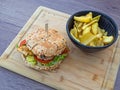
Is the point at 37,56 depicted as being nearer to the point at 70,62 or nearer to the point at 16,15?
the point at 70,62

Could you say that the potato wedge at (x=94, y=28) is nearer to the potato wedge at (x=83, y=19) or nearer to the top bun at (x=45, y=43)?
the potato wedge at (x=83, y=19)

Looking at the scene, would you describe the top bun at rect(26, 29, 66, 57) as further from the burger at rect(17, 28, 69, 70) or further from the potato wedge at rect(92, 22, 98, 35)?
the potato wedge at rect(92, 22, 98, 35)

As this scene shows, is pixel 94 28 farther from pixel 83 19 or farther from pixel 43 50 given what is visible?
pixel 43 50

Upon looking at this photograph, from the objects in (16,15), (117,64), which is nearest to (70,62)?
(117,64)

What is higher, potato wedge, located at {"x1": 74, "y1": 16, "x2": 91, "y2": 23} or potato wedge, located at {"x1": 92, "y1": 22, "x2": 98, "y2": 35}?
potato wedge, located at {"x1": 74, "y1": 16, "x2": 91, "y2": 23}

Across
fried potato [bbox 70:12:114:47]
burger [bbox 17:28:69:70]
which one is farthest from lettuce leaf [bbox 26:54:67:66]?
fried potato [bbox 70:12:114:47]

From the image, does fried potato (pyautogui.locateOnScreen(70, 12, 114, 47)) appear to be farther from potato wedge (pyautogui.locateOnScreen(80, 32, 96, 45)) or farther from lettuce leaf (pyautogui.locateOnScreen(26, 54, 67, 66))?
lettuce leaf (pyautogui.locateOnScreen(26, 54, 67, 66))

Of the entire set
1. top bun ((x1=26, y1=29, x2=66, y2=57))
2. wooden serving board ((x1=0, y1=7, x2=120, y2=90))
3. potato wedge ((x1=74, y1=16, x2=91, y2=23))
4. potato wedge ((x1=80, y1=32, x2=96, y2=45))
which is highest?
potato wedge ((x1=74, y1=16, x2=91, y2=23))

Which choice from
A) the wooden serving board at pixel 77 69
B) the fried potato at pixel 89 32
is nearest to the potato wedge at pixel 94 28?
the fried potato at pixel 89 32
